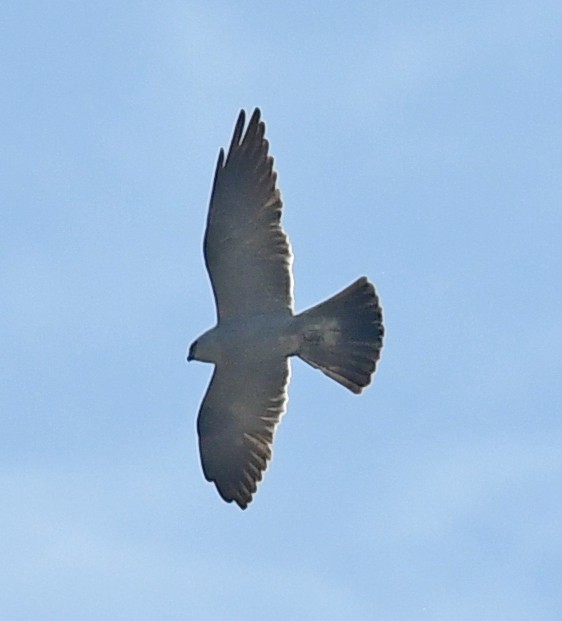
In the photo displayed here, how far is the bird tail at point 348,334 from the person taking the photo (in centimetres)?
1883

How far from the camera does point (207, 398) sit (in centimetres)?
1970

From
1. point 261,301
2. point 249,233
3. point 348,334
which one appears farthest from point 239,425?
point 249,233

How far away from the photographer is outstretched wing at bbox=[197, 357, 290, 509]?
19531 mm

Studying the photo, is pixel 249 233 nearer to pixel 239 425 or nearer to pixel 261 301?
pixel 261 301

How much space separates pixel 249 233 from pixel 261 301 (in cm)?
65

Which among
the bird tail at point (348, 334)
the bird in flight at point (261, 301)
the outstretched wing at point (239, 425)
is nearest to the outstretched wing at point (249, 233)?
the bird in flight at point (261, 301)

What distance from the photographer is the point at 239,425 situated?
19766 mm

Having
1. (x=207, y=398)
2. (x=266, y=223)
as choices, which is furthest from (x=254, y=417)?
(x=266, y=223)

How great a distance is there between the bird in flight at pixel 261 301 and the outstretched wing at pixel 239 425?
5 cm

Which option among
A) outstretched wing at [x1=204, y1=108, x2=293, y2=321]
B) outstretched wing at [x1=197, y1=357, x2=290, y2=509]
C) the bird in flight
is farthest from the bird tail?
outstretched wing at [x1=197, y1=357, x2=290, y2=509]

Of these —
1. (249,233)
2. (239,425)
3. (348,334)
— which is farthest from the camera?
(239,425)

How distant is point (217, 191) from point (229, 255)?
0.63 metres

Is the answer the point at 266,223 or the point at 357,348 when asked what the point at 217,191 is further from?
the point at 357,348

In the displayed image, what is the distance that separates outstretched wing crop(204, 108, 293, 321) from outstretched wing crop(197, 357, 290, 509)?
730mm
